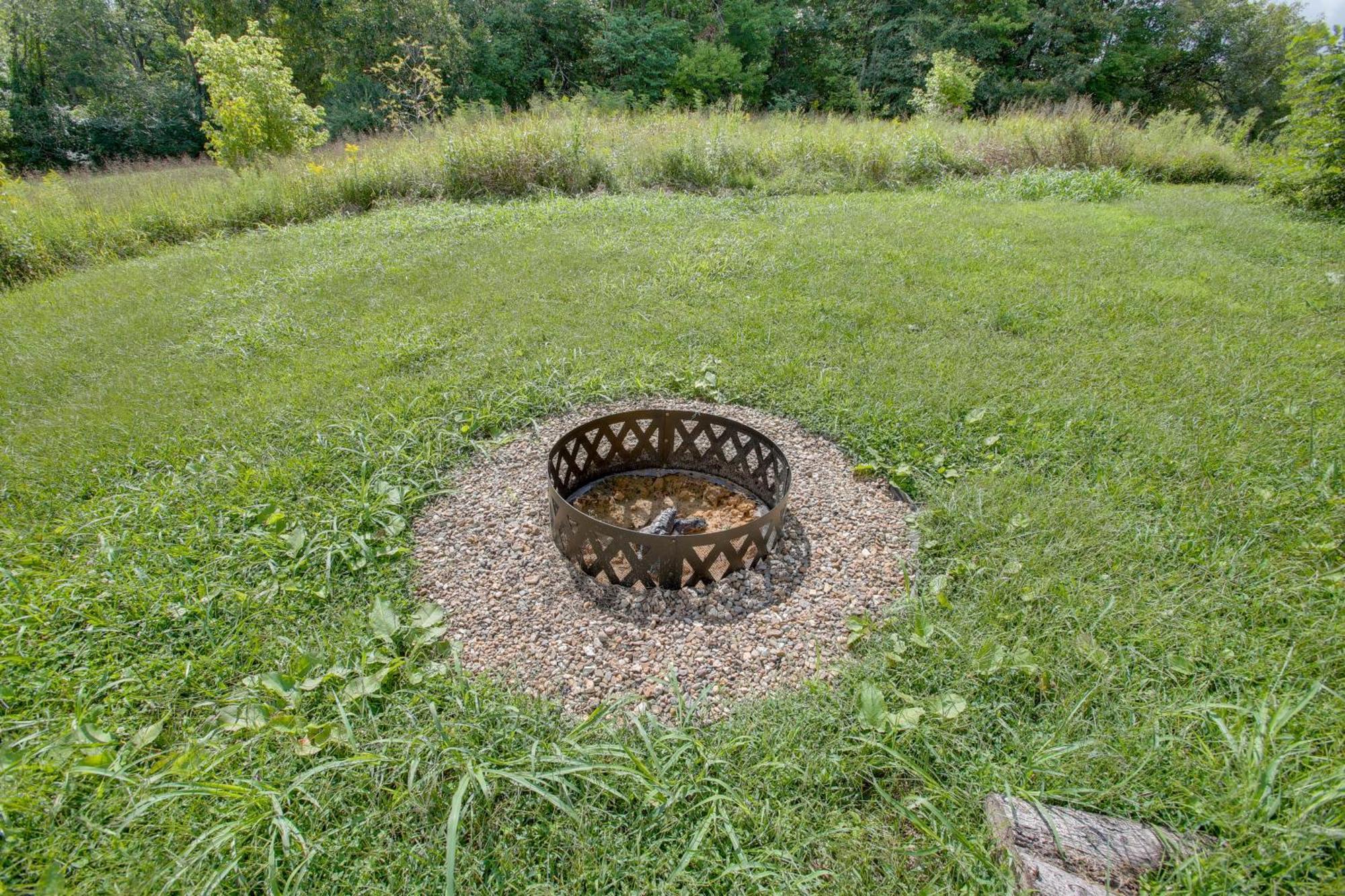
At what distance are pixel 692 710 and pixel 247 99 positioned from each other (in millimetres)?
10589

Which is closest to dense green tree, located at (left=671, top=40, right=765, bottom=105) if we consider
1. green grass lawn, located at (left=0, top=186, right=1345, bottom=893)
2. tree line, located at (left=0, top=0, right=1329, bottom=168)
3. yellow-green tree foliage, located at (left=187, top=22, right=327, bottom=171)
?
tree line, located at (left=0, top=0, right=1329, bottom=168)

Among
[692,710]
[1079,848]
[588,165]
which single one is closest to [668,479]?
[692,710]

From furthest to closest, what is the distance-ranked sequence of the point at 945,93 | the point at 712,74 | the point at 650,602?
1. the point at 712,74
2. the point at 945,93
3. the point at 650,602

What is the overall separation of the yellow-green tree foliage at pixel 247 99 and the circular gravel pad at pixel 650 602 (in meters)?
8.87

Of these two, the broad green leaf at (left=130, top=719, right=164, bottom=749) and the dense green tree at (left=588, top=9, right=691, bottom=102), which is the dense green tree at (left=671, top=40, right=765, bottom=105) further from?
the broad green leaf at (left=130, top=719, right=164, bottom=749)

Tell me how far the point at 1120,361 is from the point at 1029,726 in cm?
309

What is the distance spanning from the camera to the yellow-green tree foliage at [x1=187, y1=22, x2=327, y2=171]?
8250 millimetres

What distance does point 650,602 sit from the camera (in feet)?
7.09

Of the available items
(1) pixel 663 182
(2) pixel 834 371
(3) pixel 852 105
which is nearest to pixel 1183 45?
(3) pixel 852 105

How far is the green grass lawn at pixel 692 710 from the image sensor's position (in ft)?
4.81

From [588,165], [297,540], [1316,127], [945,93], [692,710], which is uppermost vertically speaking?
[945,93]

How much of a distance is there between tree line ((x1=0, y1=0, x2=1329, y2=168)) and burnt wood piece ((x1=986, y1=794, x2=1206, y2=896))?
18440mm

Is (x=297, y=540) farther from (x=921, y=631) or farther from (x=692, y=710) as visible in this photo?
(x=921, y=631)

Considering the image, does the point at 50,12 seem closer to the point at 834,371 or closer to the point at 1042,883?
the point at 834,371
